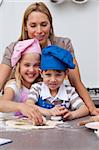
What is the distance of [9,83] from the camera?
1.88m

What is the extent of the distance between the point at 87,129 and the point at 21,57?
2.24 ft

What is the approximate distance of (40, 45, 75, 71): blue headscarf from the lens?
1.60 m

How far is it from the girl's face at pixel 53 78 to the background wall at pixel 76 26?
131 centimetres

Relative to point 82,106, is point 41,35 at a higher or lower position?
higher

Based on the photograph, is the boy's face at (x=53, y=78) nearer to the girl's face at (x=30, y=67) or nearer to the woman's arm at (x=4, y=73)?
the girl's face at (x=30, y=67)

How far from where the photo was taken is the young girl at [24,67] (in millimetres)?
1835

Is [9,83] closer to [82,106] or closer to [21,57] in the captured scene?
[21,57]

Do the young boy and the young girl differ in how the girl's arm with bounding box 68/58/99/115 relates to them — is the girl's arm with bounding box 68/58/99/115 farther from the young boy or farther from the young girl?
the young girl


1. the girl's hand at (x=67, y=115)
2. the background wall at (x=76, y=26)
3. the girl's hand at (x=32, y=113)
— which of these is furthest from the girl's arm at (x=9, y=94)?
the background wall at (x=76, y=26)

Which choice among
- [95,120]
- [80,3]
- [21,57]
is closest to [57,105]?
[95,120]

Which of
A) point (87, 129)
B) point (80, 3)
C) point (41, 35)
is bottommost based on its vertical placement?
point (87, 129)

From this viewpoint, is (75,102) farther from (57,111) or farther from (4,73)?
(4,73)

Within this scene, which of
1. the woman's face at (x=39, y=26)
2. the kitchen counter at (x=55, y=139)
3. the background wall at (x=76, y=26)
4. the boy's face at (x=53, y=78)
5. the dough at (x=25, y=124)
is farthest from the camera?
the background wall at (x=76, y=26)

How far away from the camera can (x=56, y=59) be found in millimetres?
1613
